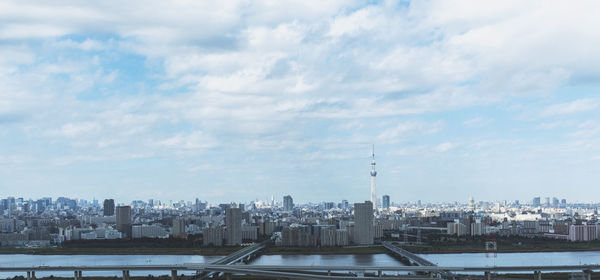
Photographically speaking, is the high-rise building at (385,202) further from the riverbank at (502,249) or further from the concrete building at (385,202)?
the riverbank at (502,249)

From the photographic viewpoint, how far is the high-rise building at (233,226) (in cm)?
3766

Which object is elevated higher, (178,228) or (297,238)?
(178,228)

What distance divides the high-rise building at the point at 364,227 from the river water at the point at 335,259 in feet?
22.4

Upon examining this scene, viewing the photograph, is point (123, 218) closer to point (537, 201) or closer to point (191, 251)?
point (191, 251)

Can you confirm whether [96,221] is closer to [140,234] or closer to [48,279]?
[140,234]

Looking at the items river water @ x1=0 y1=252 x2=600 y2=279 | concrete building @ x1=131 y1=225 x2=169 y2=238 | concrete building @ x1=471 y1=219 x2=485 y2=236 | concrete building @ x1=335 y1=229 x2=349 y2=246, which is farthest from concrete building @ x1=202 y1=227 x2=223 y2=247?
concrete building @ x1=471 y1=219 x2=485 y2=236

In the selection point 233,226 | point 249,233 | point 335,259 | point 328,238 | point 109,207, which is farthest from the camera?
point 109,207

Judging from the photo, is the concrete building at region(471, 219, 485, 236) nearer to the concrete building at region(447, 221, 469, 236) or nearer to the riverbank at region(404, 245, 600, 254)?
the concrete building at region(447, 221, 469, 236)

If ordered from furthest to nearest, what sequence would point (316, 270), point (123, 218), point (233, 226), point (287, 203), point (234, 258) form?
1. point (287, 203)
2. point (123, 218)
3. point (233, 226)
4. point (234, 258)
5. point (316, 270)

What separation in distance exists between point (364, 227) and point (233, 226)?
23.2 feet

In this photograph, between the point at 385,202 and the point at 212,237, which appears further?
the point at 385,202

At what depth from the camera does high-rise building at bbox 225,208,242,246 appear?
37656 mm

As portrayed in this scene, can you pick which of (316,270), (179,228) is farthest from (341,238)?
(316,270)

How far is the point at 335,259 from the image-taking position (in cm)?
2819
